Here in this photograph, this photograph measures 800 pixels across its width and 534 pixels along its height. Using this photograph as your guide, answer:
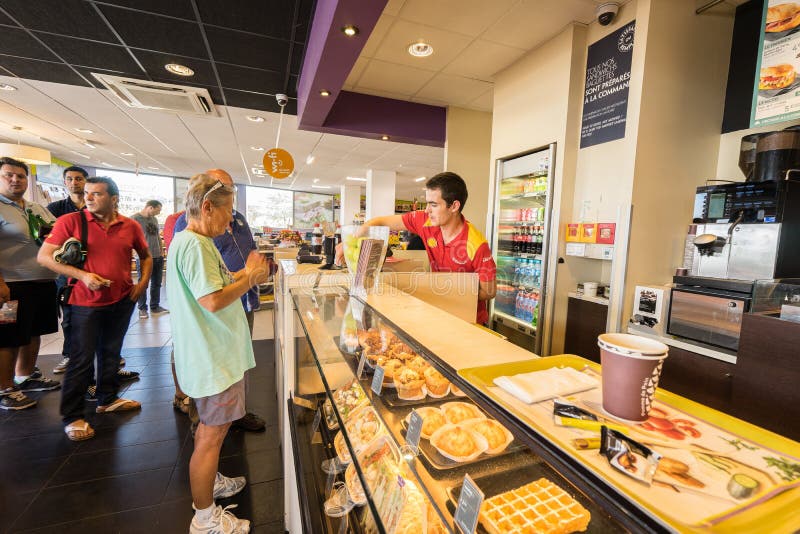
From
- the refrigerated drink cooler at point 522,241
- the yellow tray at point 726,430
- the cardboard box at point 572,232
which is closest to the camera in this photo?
the yellow tray at point 726,430

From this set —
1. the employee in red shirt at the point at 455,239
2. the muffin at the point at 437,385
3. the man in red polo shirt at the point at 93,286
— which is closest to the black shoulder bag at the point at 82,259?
the man in red polo shirt at the point at 93,286

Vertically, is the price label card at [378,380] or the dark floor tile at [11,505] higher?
the price label card at [378,380]

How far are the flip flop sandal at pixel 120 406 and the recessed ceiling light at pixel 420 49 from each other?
4.13 metres

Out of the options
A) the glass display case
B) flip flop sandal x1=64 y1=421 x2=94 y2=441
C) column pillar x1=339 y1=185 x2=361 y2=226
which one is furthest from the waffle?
column pillar x1=339 y1=185 x2=361 y2=226

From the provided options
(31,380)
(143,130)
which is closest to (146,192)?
(143,130)

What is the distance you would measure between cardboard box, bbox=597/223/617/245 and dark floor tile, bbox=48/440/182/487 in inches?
142

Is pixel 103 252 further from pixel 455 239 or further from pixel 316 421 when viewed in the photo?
pixel 455 239

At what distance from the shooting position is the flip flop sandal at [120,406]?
2869mm

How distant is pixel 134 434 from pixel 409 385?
8.89 ft

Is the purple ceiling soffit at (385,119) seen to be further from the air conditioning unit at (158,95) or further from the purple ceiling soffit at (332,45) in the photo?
the air conditioning unit at (158,95)

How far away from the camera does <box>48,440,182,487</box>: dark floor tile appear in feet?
7.18

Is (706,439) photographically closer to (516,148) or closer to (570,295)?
(570,295)

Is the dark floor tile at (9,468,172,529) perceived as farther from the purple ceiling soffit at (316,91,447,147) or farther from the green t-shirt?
the purple ceiling soffit at (316,91,447,147)

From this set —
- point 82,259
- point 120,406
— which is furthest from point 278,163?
point 120,406
